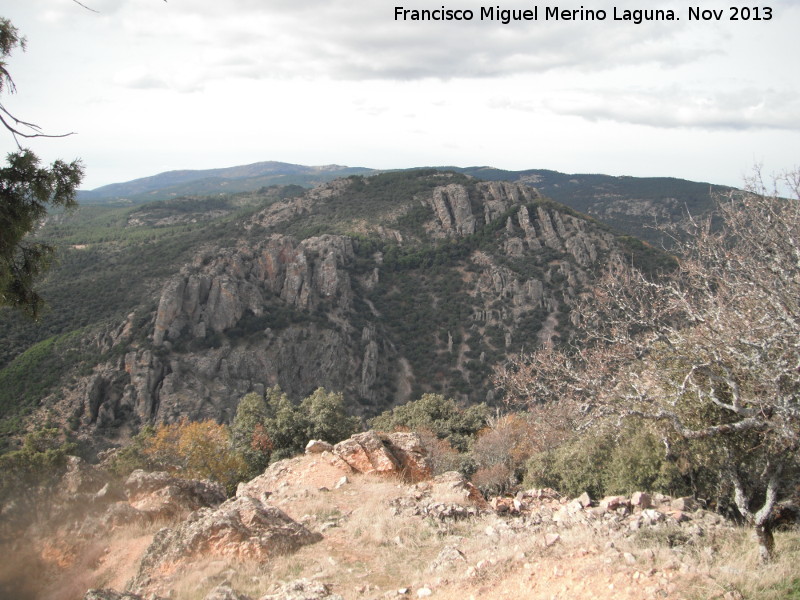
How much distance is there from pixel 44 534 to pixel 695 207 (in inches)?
4299

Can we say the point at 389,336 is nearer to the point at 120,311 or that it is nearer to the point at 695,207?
the point at 120,311

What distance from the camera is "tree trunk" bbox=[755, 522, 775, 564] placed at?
237 inches

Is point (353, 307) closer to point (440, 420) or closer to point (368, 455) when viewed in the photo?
point (440, 420)

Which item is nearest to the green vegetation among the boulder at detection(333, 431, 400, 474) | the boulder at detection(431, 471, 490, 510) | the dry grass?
the boulder at detection(333, 431, 400, 474)

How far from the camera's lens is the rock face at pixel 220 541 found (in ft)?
24.4

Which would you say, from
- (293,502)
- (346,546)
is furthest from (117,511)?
(346,546)

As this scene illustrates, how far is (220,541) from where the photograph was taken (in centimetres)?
778

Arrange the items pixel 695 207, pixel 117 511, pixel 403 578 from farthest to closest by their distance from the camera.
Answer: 1. pixel 695 207
2. pixel 117 511
3. pixel 403 578

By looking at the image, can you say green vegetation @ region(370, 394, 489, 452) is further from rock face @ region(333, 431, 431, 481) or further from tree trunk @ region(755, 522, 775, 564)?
tree trunk @ region(755, 522, 775, 564)

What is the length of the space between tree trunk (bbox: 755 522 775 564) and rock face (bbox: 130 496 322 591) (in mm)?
6408

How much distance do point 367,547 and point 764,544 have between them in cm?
551

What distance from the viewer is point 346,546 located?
8359 millimetres

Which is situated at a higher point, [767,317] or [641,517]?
[767,317]

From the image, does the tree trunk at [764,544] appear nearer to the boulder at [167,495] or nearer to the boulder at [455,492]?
the boulder at [455,492]
